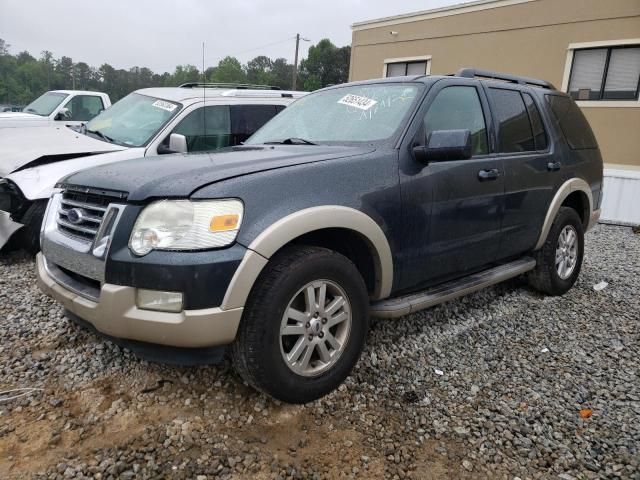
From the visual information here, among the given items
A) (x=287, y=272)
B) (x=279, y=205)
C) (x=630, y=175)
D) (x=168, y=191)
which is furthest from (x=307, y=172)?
(x=630, y=175)

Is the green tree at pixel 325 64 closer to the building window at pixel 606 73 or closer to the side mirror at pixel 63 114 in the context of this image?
the building window at pixel 606 73

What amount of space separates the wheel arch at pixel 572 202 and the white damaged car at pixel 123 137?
334 cm

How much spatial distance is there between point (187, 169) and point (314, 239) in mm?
781

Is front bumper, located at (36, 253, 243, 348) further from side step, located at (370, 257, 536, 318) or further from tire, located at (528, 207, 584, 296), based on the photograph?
tire, located at (528, 207, 584, 296)

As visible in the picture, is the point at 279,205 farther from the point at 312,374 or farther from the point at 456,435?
the point at 456,435

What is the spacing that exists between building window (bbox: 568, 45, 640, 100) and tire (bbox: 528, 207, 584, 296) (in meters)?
10.3

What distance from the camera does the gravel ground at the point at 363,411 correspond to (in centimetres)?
216

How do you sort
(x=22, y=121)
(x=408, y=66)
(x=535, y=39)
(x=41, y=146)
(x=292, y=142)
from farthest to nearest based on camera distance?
(x=408, y=66) < (x=535, y=39) < (x=22, y=121) < (x=41, y=146) < (x=292, y=142)

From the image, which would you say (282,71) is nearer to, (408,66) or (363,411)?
(408,66)

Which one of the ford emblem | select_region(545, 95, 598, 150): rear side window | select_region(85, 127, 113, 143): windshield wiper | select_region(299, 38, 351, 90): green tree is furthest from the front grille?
select_region(299, 38, 351, 90): green tree

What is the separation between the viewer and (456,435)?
2.41 m

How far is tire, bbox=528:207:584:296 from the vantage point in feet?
13.9

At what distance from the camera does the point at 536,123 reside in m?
4.06

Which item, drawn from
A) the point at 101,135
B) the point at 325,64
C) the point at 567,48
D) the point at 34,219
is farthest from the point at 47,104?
the point at 325,64
